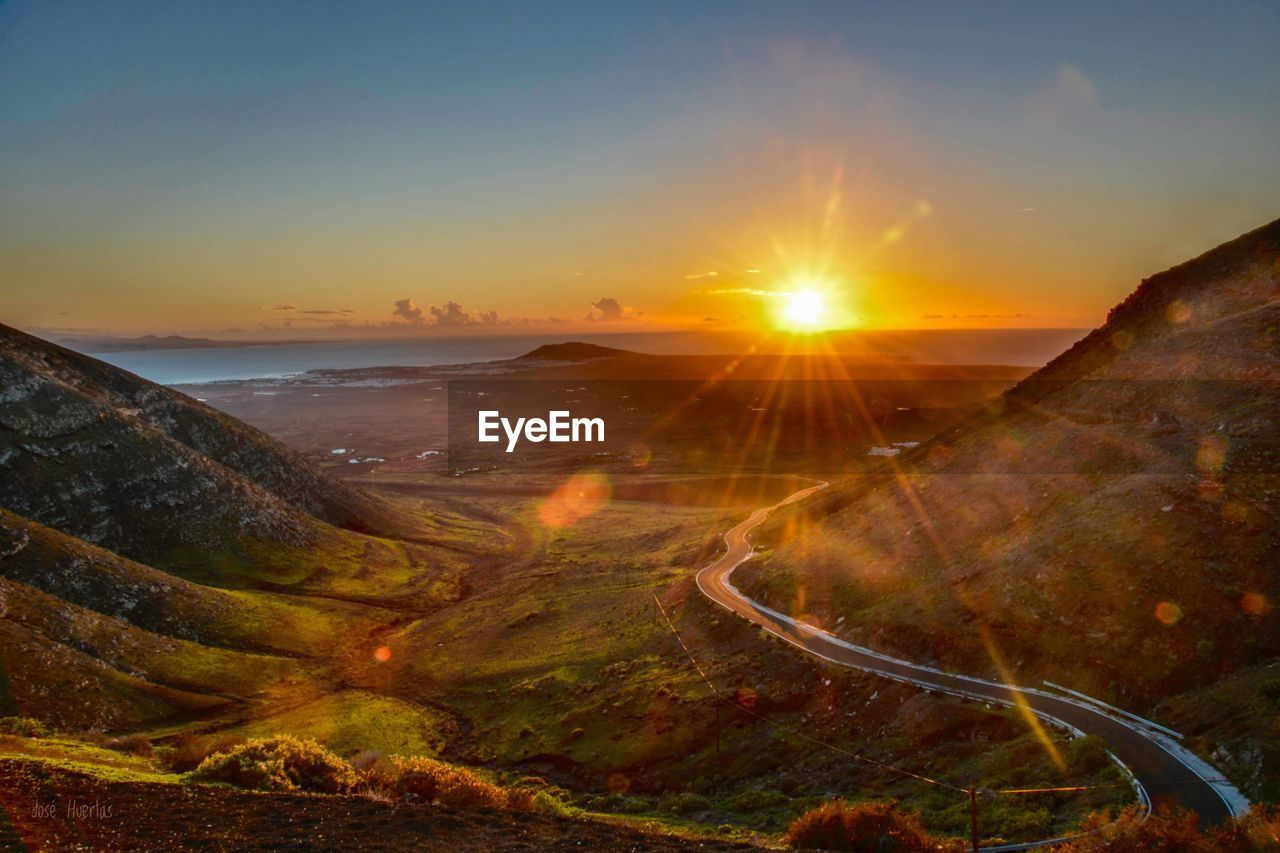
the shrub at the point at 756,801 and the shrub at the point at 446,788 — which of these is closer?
the shrub at the point at 446,788

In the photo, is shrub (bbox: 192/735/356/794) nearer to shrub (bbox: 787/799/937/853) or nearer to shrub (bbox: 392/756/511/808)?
shrub (bbox: 392/756/511/808)

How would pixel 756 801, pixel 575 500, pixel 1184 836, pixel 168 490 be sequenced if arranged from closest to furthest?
1. pixel 1184 836
2. pixel 756 801
3. pixel 168 490
4. pixel 575 500

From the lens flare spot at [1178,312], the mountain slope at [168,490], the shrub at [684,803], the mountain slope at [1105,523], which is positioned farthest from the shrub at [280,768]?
the lens flare spot at [1178,312]

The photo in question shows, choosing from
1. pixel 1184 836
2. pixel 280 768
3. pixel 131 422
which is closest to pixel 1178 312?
pixel 1184 836

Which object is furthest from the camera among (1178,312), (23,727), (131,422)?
(131,422)

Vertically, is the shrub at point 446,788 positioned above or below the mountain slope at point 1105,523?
Answer: below

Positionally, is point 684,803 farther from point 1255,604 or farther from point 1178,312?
point 1178,312

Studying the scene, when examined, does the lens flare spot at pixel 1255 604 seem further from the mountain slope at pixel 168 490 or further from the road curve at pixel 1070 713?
the mountain slope at pixel 168 490

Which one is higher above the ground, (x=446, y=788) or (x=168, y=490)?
(x=168, y=490)
